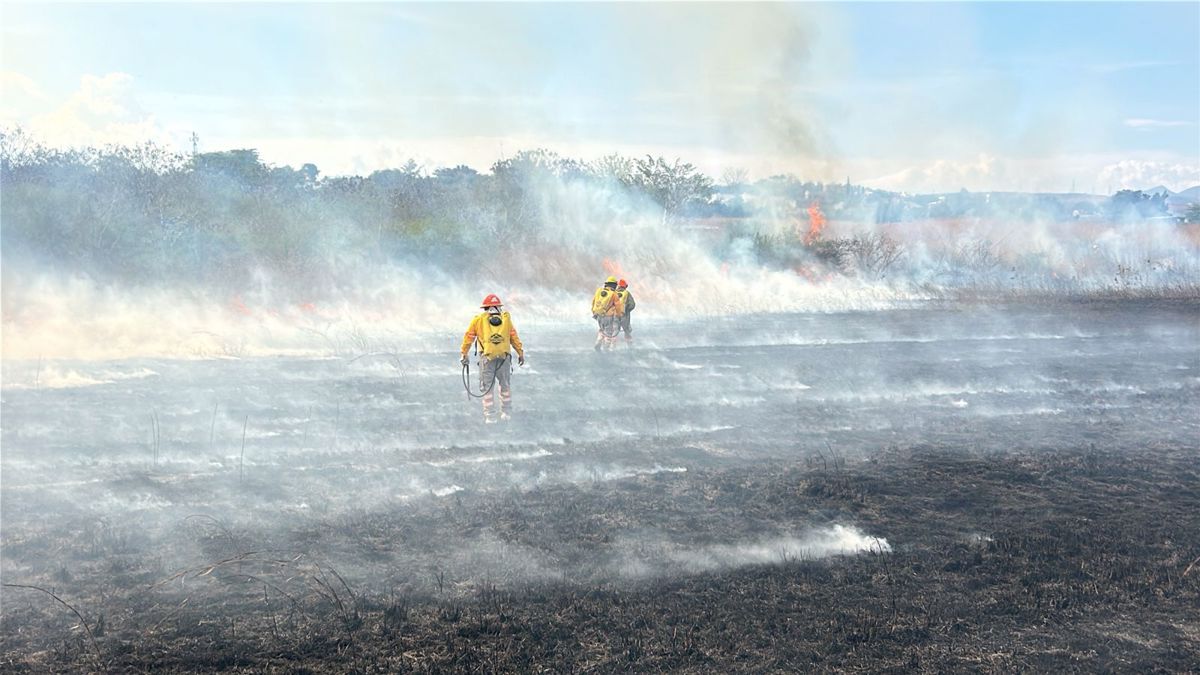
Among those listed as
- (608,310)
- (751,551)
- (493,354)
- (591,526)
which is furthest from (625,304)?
(751,551)

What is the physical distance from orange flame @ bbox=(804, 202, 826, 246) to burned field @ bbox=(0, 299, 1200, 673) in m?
27.0

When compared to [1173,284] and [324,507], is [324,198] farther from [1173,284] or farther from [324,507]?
[1173,284]

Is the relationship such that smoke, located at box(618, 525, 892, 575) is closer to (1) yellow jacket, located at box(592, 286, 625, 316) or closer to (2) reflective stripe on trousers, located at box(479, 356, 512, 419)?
(2) reflective stripe on trousers, located at box(479, 356, 512, 419)

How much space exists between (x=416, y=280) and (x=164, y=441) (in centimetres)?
2012

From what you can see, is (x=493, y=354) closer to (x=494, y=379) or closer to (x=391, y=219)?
(x=494, y=379)

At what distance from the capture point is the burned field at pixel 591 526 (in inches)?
290

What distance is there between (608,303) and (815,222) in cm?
2648

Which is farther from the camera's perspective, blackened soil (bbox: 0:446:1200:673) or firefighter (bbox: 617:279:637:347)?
firefighter (bbox: 617:279:637:347)

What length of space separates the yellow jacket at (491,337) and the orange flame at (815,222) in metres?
31.7

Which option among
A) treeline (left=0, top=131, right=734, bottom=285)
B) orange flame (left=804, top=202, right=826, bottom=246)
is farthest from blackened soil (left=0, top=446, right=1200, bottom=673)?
orange flame (left=804, top=202, right=826, bottom=246)

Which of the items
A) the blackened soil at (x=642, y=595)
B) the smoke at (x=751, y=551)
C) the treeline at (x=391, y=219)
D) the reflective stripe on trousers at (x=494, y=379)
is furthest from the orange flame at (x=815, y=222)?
the smoke at (x=751, y=551)

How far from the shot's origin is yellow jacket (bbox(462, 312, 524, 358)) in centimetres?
1521

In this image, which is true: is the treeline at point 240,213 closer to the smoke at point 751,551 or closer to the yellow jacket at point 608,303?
the yellow jacket at point 608,303

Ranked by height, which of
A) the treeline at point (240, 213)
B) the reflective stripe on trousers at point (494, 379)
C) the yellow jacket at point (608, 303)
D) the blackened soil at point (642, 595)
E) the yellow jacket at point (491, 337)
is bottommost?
the blackened soil at point (642, 595)
